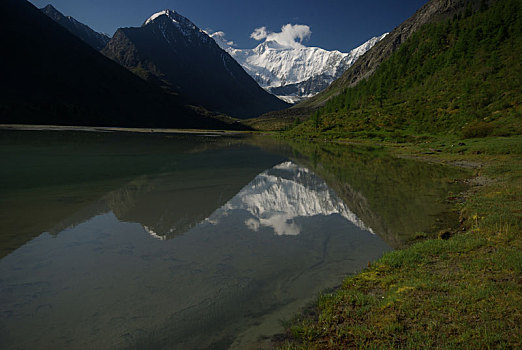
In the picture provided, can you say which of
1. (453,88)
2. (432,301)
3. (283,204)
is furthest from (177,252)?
(453,88)

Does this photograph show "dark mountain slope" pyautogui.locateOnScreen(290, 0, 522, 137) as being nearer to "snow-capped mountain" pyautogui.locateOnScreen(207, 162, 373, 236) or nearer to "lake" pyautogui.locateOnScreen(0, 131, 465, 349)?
"snow-capped mountain" pyautogui.locateOnScreen(207, 162, 373, 236)

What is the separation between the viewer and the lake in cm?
718

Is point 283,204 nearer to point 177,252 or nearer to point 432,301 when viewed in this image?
point 177,252

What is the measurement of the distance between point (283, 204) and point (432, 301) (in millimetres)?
13776

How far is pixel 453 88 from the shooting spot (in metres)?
96.1

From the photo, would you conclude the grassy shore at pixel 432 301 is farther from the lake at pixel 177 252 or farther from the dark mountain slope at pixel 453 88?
the dark mountain slope at pixel 453 88

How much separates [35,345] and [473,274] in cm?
1207

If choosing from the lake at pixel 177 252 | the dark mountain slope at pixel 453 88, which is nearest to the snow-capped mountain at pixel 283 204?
the lake at pixel 177 252

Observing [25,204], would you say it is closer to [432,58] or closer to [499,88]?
[499,88]

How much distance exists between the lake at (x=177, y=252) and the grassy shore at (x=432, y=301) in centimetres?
116

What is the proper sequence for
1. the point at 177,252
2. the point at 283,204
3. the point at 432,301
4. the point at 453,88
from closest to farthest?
the point at 432,301 → the point at 177,252 → the point at 283,204 → the point at 453,88

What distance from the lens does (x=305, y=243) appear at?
44.0ft

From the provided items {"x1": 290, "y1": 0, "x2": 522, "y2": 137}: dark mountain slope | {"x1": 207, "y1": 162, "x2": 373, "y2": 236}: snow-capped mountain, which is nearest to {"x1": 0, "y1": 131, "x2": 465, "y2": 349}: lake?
{"x1": 207, "y1": 162, "x2": 373, "y2": 236}: snow-capped mountain

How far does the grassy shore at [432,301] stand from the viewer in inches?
229
